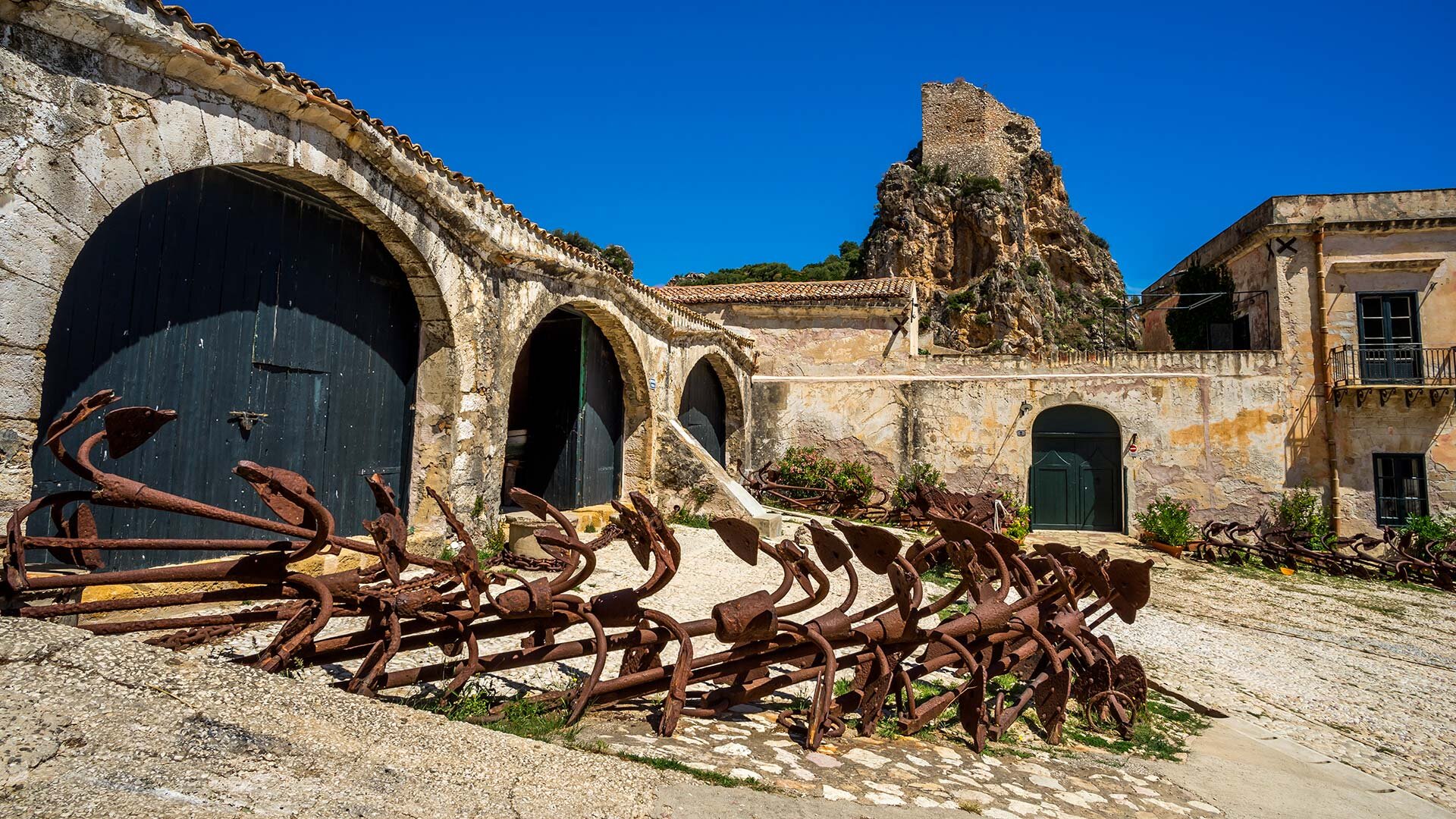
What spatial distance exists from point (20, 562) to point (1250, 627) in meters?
8.94

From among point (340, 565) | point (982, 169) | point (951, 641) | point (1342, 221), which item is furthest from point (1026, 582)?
point (982, 169)

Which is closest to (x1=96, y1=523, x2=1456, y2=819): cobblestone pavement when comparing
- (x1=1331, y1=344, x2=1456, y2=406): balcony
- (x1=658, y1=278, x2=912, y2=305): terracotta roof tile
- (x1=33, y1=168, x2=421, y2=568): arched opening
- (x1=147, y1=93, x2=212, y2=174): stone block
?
(x1=33, y1=168, x2=421, y2=568): arched opening

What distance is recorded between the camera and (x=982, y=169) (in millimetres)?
44719

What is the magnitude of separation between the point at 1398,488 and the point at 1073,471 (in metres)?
5.90

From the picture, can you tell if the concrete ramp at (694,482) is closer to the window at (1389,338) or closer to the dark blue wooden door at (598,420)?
the dark blue wooden door at (598,420)

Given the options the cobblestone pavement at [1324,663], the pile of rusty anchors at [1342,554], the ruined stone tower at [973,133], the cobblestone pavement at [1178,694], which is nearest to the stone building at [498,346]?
the pile of rusty anchors at [1342,554]

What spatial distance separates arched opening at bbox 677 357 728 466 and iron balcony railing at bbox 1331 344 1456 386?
1163cm

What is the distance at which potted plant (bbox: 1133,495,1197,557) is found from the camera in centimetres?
1334

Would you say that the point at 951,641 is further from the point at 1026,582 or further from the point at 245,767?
the point at 245,767

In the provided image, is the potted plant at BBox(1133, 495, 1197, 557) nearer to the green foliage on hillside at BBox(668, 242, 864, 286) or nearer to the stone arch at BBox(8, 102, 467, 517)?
the stone arch at BBox(8, 102, 467, 517)

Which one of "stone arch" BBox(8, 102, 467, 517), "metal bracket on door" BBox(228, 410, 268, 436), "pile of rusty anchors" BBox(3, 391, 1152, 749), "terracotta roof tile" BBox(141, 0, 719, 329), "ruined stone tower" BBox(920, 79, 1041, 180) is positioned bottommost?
"pile of rusty anchors" BBox(3, 391, 1152, 749)

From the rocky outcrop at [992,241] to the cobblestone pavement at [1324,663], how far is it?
92.8 feet

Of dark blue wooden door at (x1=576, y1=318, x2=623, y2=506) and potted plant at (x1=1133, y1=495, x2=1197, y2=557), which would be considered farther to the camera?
potted plant at (x1=1133, y1=495, x2=1197, y2=557)

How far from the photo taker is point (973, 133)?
4531cm
